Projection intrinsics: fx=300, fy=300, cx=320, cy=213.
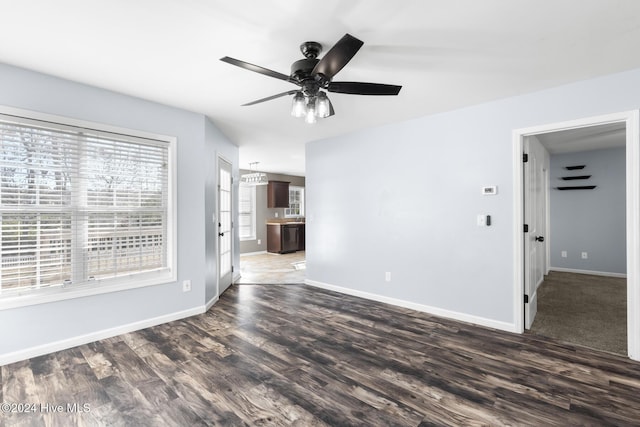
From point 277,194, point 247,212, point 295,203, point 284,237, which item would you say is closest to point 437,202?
Answer: point 284,237

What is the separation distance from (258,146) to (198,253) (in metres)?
2.44

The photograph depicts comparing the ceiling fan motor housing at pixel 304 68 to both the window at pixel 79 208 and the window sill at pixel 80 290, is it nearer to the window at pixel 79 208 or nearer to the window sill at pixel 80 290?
the window at pixel 79 208

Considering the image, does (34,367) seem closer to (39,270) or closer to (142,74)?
(39,270)

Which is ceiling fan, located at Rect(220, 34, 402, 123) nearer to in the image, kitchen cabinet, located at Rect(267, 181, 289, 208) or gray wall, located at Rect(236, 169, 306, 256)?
gray wall, located at Rect(236, 169, 306, 256)

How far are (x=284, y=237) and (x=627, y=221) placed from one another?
6.84 m

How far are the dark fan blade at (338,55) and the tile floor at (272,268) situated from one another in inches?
156

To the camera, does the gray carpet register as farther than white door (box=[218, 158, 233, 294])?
No

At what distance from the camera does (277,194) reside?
8.72 m

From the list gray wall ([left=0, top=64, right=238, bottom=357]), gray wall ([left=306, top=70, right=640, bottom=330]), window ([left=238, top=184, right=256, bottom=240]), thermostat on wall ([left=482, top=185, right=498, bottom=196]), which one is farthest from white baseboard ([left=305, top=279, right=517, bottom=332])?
window ([left=238, top=184, right=256, bottom=240])

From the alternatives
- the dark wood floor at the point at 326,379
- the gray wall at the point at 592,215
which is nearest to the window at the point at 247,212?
the dark wood floor at the point at 326,379

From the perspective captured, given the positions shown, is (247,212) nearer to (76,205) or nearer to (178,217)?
(178,217)

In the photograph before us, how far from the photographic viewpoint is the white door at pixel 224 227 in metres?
4.46

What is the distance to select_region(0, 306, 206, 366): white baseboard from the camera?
2.47m

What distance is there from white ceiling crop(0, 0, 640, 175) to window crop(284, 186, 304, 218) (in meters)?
6.46
